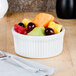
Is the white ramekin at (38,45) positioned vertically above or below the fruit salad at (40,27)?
below

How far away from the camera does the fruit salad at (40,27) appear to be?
106cm

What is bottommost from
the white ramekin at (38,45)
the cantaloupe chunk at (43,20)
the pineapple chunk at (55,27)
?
the white ramekin at (38,45)

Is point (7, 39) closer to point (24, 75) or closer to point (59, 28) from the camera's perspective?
point (59, 28)

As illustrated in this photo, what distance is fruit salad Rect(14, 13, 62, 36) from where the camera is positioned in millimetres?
1058

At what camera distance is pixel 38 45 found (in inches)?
41.8

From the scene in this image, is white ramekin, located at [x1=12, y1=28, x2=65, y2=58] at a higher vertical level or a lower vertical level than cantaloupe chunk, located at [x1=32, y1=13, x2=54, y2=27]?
lower

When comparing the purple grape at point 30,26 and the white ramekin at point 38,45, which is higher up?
the purple grape at point 30,26

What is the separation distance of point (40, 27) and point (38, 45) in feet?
0.26

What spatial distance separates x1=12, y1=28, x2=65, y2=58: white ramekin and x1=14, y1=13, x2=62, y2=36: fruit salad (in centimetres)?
2

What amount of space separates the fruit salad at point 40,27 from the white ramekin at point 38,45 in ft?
0.07

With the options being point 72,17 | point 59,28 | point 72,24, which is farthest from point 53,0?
point 59,28

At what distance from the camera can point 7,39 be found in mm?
1325

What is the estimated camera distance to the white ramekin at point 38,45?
3.45ft

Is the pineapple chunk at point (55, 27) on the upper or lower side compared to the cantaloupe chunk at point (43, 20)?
lower
